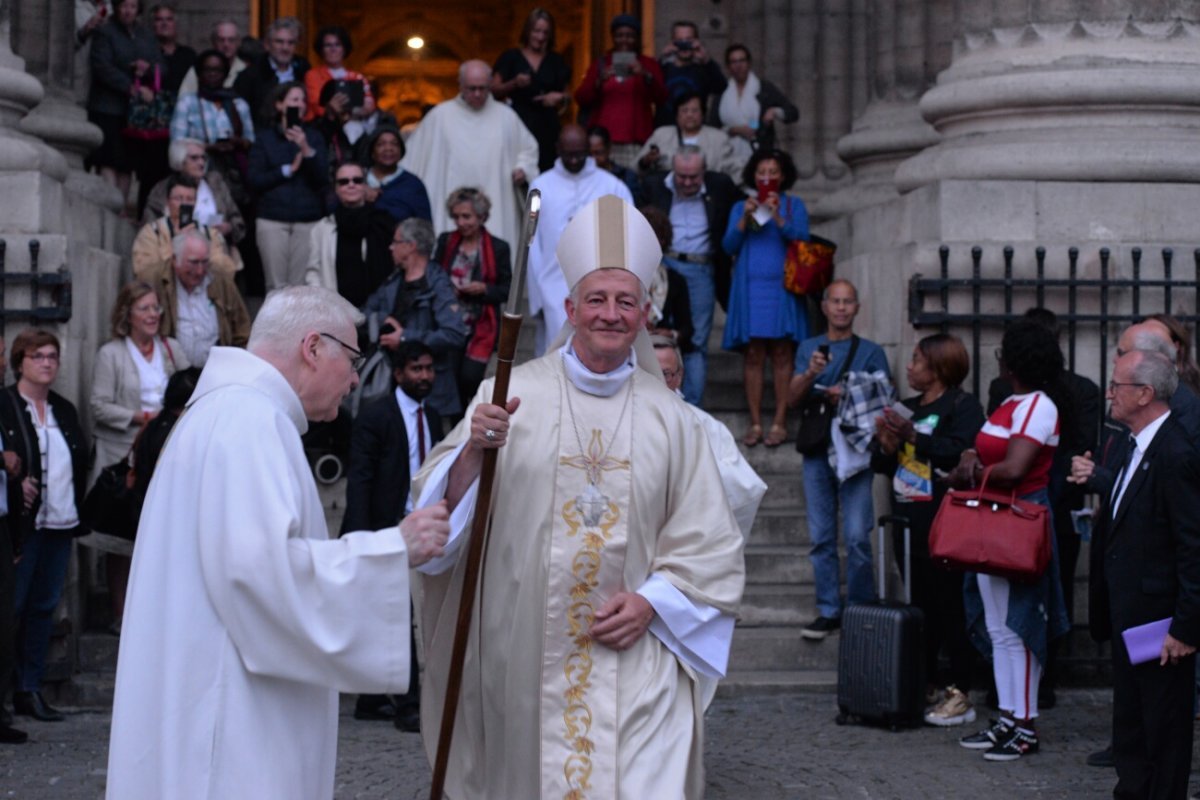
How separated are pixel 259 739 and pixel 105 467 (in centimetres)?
570

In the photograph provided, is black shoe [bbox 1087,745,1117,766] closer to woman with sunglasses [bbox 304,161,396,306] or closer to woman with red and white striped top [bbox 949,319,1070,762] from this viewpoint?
woman with red and white striped top [bbox 949,319,1070,762]

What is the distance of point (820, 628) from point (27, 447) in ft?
13.2

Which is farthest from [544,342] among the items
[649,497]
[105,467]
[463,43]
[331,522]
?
[463,43]

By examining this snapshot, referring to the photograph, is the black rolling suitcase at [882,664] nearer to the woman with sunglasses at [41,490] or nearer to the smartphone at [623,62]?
the woman with sunglasses at [41,490]

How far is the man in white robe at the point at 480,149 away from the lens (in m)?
13.1

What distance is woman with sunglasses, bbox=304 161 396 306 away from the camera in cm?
1151

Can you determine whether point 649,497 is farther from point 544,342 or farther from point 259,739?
point 544,342

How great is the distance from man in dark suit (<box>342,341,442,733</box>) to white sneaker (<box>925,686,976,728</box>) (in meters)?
2.42

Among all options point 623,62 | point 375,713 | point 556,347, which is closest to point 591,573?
point 556,347

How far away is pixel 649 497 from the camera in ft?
19.6

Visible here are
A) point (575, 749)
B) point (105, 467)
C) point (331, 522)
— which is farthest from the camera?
point (331, 522)

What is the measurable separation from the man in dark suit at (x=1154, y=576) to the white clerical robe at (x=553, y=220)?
205 inches

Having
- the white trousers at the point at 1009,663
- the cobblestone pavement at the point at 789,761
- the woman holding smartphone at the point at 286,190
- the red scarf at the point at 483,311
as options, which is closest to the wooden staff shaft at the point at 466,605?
the cobblestone pavement at the point at 789,761

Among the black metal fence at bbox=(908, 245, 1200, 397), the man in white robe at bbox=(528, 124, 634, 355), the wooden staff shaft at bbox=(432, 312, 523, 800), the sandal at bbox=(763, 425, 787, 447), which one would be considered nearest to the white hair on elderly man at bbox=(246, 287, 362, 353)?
the wooden staff shaft at bbox=(432, 312, 523, 800)
